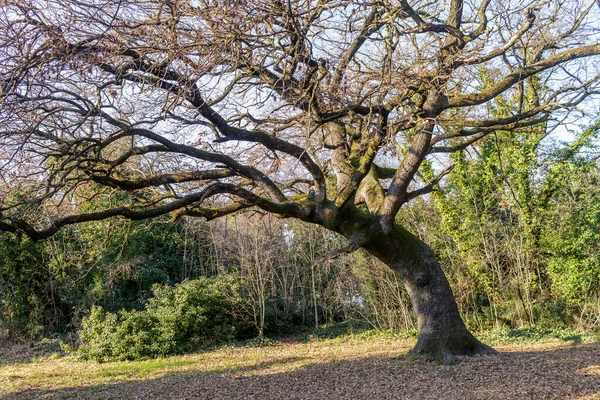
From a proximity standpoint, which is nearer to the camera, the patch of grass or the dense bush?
the patch of grass

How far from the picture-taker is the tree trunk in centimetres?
771

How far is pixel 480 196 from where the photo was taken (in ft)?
44.3

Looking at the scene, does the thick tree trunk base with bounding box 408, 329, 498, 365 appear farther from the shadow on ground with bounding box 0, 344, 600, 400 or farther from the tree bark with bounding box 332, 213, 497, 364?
the shadow on ground with bounding box 0, 344, 600, 400

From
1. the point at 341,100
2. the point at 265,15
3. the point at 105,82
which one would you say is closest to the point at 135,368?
the point at 105,82

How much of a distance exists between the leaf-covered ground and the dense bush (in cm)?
94

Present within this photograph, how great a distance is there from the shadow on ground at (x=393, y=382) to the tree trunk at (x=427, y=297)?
0.30 meters

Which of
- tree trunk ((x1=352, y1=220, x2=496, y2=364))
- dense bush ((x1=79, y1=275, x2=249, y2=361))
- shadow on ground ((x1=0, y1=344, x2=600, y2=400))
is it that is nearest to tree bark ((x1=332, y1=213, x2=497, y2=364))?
tree trunk ((x1=352, y1=220, x2=496, y2=364))

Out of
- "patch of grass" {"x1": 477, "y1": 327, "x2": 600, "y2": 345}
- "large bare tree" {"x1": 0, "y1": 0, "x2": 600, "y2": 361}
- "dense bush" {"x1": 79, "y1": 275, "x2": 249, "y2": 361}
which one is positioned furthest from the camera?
"dense bush" {"x1": 79, "y1": 275, "x2": 249, "y2": 361}

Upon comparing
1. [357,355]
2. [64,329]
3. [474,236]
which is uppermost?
[474,236]

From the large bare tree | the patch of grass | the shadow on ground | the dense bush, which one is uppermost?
the large bare tree

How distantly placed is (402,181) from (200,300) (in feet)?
26.3

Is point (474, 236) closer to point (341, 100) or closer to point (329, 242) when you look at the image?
point (329, 242)

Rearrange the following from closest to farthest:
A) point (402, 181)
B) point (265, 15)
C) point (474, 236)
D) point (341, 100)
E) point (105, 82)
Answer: point (265, 15)
point (105, 82)
point (341, 100)
point (402, 181)
point (474, 236)

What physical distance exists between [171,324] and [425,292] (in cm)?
733
